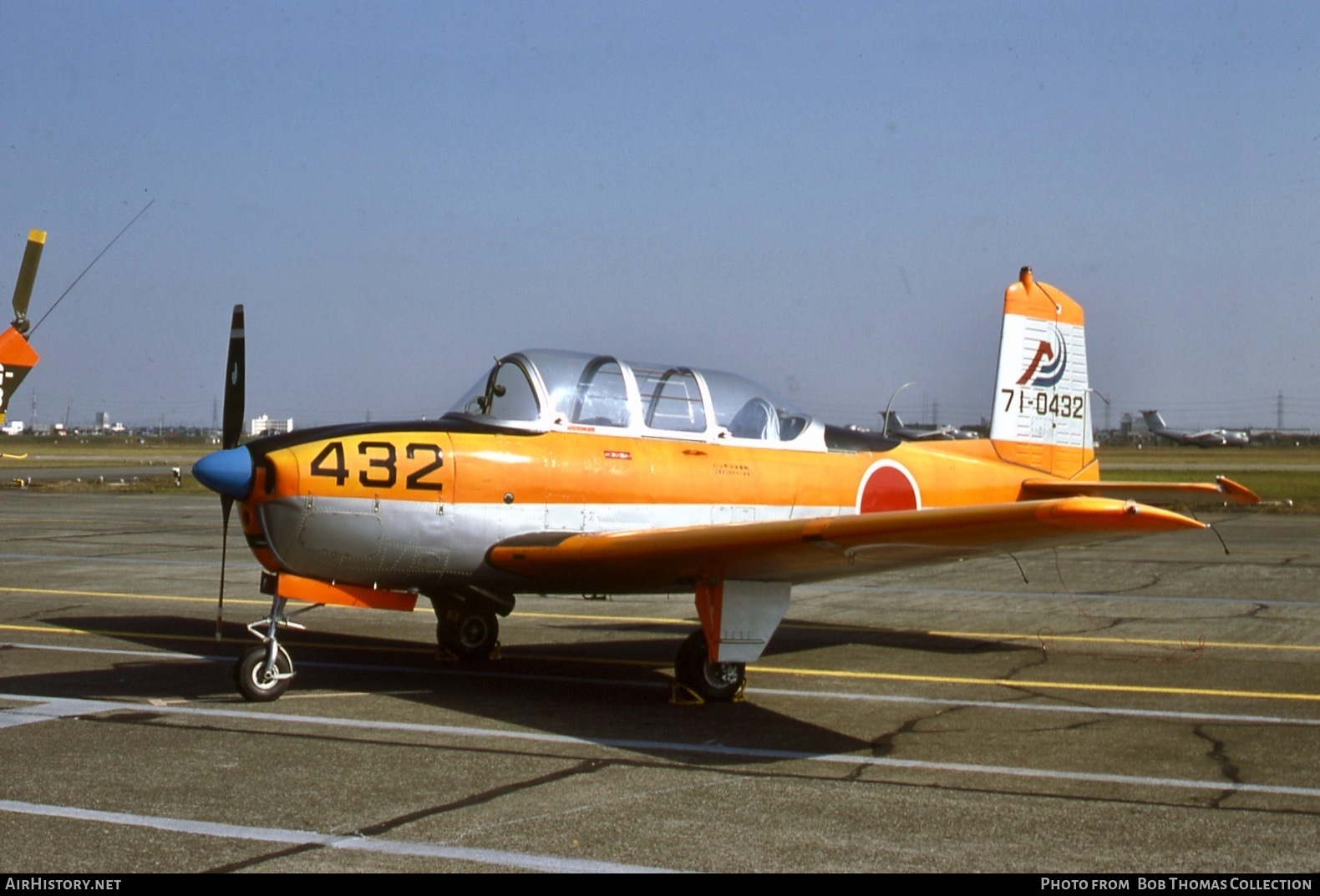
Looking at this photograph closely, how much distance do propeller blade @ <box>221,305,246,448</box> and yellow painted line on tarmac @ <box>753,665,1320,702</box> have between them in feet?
14.1

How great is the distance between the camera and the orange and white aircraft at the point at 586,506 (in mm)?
7820

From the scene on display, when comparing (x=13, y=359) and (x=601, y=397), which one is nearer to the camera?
(x=601, y=397)

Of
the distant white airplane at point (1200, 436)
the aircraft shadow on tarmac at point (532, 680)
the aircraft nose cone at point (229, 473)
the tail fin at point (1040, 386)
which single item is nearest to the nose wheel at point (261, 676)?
the aircraft shadow on tarmac at point (532, 680)

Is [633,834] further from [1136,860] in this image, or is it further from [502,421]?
[502,421]

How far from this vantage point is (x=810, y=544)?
7355 millimetres

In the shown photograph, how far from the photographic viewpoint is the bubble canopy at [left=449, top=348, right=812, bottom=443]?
9.05 metres

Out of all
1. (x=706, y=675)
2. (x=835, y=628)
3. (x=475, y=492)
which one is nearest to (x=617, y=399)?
(x=475, y=492)

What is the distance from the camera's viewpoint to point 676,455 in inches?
367

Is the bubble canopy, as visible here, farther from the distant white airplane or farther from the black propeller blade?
the distant white airplane

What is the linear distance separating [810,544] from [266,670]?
12.2 feet

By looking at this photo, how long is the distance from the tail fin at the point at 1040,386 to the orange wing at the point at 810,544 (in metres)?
4.10

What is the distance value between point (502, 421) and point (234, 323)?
2.08m

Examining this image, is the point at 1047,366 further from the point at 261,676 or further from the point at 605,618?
the point at 261,676
